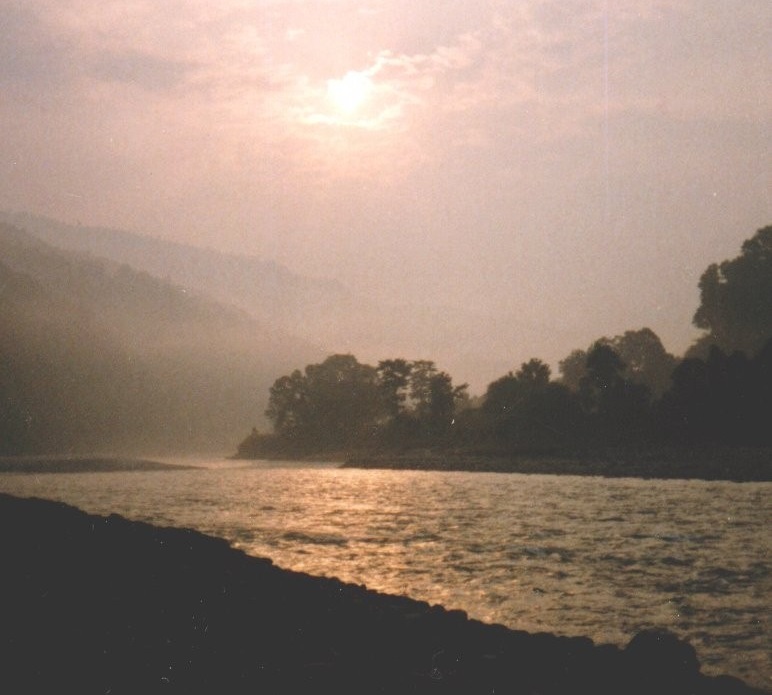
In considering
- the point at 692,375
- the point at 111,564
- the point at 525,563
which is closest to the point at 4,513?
→ the point at 111,564

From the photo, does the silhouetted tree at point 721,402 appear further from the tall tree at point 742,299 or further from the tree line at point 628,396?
the tall tree at point 742,299

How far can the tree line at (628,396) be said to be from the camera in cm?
10350

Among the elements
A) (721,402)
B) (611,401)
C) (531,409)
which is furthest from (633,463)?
(531,409)

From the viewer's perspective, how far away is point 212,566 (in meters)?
22.5

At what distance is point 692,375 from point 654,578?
92.8 metres

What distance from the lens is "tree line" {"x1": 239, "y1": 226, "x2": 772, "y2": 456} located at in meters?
104

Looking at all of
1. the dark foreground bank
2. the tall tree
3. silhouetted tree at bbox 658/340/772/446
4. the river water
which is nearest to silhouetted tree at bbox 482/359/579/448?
silhouetted tree at bbox 658/340/772/446

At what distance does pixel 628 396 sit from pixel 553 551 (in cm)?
9248

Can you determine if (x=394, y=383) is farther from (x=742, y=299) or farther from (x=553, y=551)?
(x=553, y=551)

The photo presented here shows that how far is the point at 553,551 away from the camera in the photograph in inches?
1141

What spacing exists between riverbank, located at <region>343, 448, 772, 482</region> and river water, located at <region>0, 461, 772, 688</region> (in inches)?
935

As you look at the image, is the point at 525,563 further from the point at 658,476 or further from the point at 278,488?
the point at 658,476

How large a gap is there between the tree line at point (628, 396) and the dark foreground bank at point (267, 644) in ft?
301

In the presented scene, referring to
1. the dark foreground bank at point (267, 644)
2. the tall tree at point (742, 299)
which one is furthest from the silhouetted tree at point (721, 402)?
the dark foreground bank at point (267, 644)
